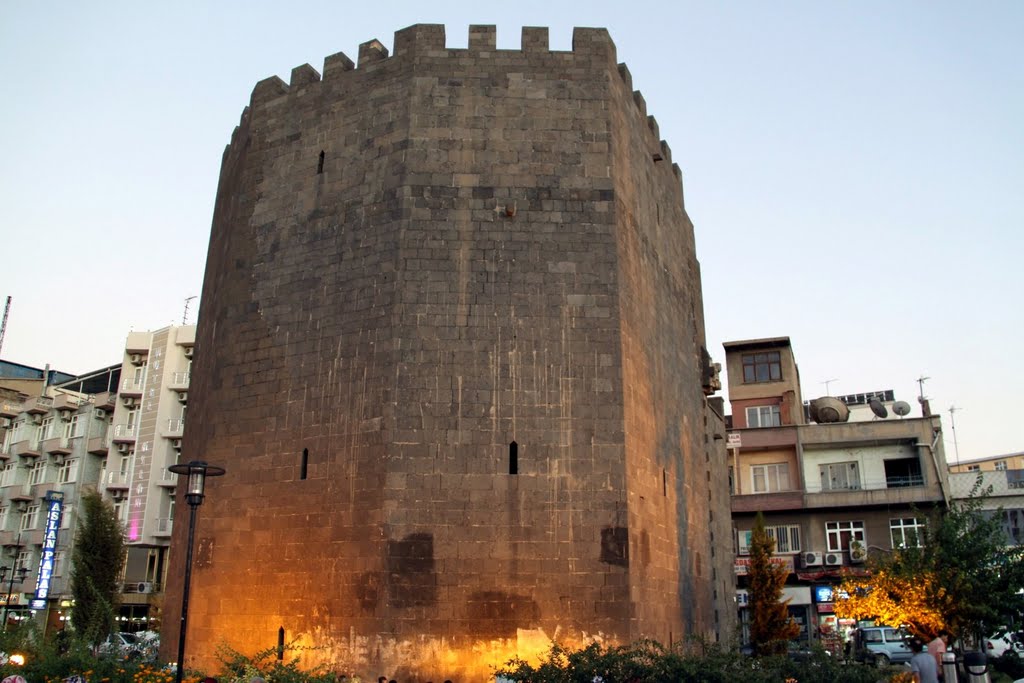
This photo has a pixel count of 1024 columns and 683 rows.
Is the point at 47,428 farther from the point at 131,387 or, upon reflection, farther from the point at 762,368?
the point at 762,368

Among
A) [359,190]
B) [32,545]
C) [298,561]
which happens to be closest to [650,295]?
[359,190]

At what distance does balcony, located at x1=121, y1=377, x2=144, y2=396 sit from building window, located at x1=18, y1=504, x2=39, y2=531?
7717 mm

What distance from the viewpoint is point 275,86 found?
16.5m

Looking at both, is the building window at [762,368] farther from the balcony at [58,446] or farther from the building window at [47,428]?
the building window at [47,428]

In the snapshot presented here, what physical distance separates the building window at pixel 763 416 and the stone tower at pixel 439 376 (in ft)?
58.6

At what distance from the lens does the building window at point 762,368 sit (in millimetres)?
33781

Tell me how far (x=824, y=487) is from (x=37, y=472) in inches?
1320

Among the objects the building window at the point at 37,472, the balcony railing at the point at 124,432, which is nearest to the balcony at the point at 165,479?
the balcony railing at the point at 124,432

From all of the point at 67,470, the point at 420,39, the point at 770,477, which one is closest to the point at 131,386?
the point at 67,470

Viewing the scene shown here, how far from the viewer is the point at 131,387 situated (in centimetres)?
3731

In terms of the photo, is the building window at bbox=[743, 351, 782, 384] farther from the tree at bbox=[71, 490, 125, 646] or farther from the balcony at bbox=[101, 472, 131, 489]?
the balcony at bbox=[101, 472, 131, 489]

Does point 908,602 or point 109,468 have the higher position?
point 109,468

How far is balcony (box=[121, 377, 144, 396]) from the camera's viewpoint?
37.1 meters

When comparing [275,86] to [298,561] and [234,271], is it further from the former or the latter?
[298,561]
